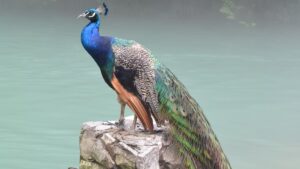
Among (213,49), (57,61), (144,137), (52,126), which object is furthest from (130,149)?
(213,49)

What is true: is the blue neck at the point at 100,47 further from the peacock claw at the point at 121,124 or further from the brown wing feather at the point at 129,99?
the peacock claw at the point at 121,124

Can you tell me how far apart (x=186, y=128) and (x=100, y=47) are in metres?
0.64

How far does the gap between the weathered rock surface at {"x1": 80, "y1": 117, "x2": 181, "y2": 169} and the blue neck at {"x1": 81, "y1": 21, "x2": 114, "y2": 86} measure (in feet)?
1.11

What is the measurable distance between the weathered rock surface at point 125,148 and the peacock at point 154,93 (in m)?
0.09

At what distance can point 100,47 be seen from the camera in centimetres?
348

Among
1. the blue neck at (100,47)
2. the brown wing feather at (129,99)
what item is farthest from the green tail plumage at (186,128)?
the blue neck at (100,47)

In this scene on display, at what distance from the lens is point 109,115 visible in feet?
26.1

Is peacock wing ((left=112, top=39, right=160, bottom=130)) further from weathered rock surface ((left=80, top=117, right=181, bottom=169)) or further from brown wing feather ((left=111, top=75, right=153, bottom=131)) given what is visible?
weathered rock surface ((left=80, top=117, right=181, bottom=169))

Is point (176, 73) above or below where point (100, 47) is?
above

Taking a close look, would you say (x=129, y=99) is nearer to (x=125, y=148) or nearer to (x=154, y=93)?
(x=154, y=93)

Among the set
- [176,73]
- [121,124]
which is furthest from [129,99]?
[176,73]

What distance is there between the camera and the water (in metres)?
6.99

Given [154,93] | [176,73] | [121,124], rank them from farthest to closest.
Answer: [176,73] → [121,124] → [154,93]

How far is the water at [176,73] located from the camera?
6.99m
